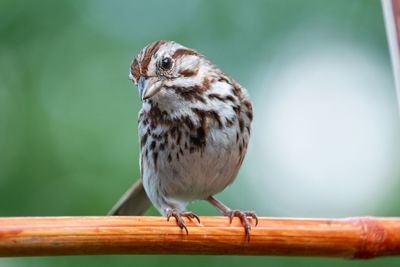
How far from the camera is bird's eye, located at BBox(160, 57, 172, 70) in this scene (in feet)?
11.7

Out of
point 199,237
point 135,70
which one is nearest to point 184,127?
point 135,70

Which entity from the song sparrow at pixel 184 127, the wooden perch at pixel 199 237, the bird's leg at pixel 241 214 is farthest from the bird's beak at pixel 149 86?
the wooden perch at pixel 199 237

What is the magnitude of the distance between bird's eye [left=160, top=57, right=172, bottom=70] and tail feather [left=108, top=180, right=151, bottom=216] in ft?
2.50

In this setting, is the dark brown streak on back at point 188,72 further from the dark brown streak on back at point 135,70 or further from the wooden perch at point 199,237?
the wooden perch at point 199,237

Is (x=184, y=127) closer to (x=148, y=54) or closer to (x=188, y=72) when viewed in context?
(x=188, y=72)

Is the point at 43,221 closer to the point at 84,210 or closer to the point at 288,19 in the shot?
the point at 84,210

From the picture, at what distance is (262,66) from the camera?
18.6 ft

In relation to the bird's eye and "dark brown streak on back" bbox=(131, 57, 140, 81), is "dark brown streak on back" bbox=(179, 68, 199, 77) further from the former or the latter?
"dark brown streak on back" bbox=(131, 57, 140, 81)

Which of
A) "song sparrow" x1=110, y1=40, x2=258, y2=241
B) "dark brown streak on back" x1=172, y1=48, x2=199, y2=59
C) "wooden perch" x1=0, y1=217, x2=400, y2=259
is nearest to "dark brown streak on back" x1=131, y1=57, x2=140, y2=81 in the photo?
"song sparrow" x1=110, y1=40, x2=258, y2=241

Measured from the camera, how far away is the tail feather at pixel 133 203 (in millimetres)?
4023

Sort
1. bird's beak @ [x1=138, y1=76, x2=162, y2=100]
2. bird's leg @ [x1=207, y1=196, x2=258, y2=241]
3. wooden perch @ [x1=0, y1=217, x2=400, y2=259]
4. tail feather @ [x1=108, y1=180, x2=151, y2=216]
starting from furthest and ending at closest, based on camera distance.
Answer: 1. tail feather @ [x1=108, y1=180, x2=151, y2=216]
2. bird's beak @ [x1=138, y1=76, x2=162, y2=100]
3. bird's leg @ [x1=207, y1=196, x2=258, y2=241]
4. wooden perch @ [x1=0, y1=217, x2=400, y2=259]

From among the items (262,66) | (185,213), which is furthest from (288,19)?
(185,213)

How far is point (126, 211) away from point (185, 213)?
0.84 metres

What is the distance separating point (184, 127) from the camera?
374cm
